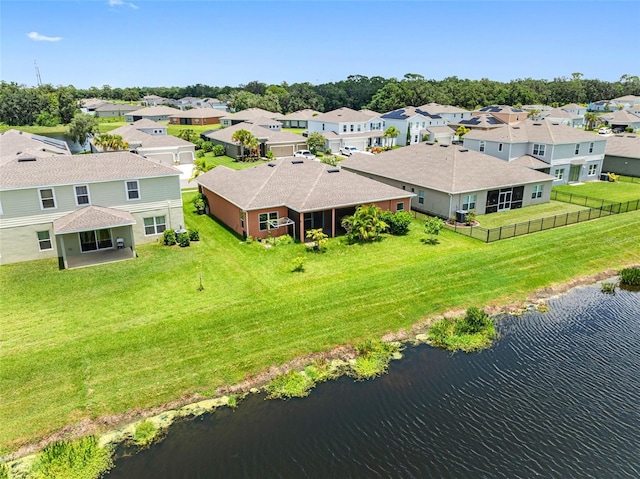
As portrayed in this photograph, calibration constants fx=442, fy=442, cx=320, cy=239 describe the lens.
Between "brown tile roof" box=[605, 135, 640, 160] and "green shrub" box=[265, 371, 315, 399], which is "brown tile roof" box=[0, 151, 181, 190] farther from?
"brown tile roof" box=[605, 135, 640, 160]

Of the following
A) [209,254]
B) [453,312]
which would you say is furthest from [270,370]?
[209,254]

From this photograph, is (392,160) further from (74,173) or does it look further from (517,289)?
(74,173)

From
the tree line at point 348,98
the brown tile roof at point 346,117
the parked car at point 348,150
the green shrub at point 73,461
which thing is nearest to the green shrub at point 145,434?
the green shrub at point 73,461

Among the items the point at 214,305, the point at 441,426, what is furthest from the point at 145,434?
the point at 441,426

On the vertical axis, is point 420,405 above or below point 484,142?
below

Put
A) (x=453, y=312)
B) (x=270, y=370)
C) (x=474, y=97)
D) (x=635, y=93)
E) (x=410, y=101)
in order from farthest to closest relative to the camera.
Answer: (x=635, y=93), (x=474, y=97), (x=410, y=101), (x=453, y=312), (x=270, y=370)

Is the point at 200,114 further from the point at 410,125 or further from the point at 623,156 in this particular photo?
the point at 623,156

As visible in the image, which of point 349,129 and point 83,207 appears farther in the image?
point 349,129

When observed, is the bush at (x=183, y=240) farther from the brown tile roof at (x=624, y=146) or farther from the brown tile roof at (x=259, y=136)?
the brown tile roof at (x=624, y=146)
